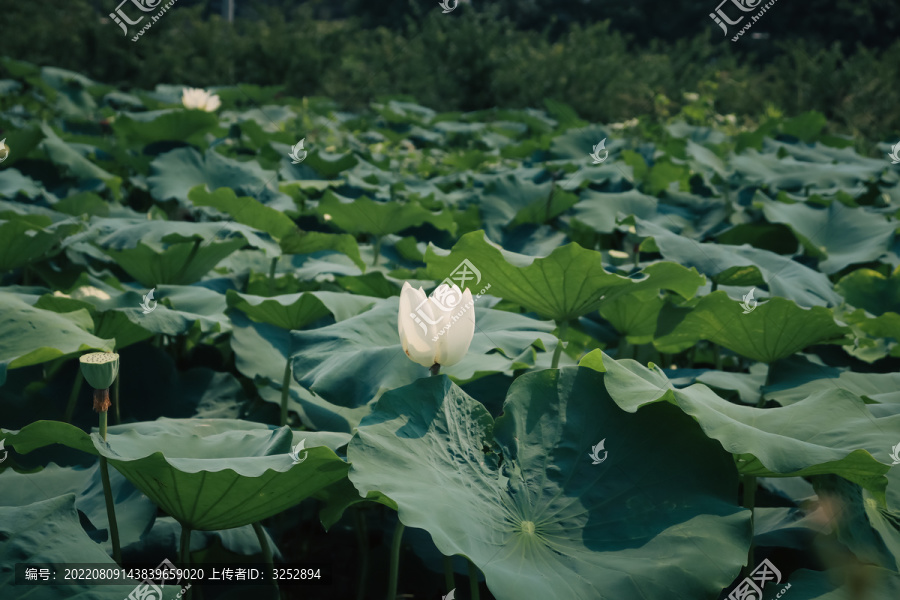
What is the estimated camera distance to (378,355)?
144 cm

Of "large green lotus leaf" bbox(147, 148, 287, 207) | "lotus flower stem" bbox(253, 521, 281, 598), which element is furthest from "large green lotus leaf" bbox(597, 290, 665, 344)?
"large green lotus leaf" bbox(147, 148, 287, 207)

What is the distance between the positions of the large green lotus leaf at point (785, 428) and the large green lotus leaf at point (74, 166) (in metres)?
2.61

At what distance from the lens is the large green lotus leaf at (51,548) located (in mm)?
902

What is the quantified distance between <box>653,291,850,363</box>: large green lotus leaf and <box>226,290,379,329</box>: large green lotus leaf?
2.64ft

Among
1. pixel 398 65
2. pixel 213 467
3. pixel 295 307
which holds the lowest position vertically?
pixel 398 65

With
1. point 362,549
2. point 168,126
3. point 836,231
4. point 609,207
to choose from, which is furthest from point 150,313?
point 168,126

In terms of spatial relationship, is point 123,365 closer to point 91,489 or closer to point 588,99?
point 91,489

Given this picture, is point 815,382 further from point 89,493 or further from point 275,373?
point 89,493

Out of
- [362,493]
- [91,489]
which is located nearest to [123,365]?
[91,489]

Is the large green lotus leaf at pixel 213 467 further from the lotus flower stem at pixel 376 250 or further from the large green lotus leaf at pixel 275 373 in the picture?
the lotus flower stem at pixel 376 250

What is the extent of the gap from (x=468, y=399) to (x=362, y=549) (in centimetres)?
45

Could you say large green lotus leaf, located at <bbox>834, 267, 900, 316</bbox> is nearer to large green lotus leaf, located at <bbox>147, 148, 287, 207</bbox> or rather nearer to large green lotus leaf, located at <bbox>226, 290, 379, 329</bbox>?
large green lotus leaf, located at <bbox>226, 290, 379, 329</bbox>

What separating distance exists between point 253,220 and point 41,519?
1481mm

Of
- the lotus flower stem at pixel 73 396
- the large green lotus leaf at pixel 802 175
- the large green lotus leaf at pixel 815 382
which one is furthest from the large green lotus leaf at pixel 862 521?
the large green lotus leaf at pixel 802 175
